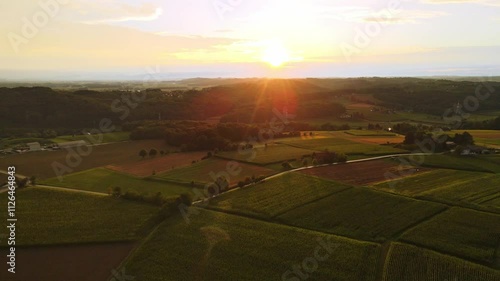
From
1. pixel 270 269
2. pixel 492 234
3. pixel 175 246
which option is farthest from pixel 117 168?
pixel 492 234

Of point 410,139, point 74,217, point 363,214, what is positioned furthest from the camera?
point 410,139

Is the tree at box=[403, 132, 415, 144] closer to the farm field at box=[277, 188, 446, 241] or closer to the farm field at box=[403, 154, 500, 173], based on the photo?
the farm field at box=[403, 154, 500, 173]

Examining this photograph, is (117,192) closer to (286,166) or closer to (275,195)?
(275,195)

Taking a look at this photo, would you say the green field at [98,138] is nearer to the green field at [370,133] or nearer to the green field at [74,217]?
the green field at [74,217]

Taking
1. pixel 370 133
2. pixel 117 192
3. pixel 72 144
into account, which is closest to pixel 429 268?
pixel 117 192

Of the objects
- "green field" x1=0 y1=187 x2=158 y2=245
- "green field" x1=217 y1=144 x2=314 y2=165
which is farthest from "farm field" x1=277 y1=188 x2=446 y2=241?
"green field" x1=217 y1=144 x2=314 y2=165

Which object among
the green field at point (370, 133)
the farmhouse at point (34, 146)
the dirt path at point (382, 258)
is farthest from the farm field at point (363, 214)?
the farmhouse at point (34, 146)
